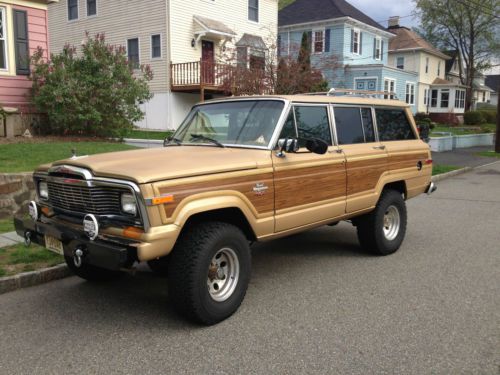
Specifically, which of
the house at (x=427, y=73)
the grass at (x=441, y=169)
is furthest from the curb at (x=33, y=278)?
the house at (x=427, y=73)

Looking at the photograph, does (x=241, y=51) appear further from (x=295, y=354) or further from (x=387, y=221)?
(x=295, y=354)

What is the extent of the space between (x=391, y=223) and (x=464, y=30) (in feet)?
175

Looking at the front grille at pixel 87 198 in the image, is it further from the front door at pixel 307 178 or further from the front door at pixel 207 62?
the front door at pixel 207 62

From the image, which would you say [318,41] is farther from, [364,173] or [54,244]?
[54,244]

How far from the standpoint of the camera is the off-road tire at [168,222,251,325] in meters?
3.91

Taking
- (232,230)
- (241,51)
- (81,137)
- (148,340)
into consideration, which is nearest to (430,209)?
(232,230)

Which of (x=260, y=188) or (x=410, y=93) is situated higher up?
(x=410, y=93)

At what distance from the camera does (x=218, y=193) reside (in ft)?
13.4

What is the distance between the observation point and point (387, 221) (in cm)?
650

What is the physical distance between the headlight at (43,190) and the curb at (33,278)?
0.96 m

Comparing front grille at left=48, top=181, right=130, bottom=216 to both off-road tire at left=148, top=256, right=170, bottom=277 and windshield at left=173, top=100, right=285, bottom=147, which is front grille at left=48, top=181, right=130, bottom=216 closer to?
off-road tire at left=148, top=256, right=170, bottom=277

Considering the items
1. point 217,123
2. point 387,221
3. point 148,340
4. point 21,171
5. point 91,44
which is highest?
point 91,44

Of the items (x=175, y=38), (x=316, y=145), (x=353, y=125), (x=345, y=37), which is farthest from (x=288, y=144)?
(x=345, y=37)

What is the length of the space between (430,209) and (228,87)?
Result: 25.0ft
